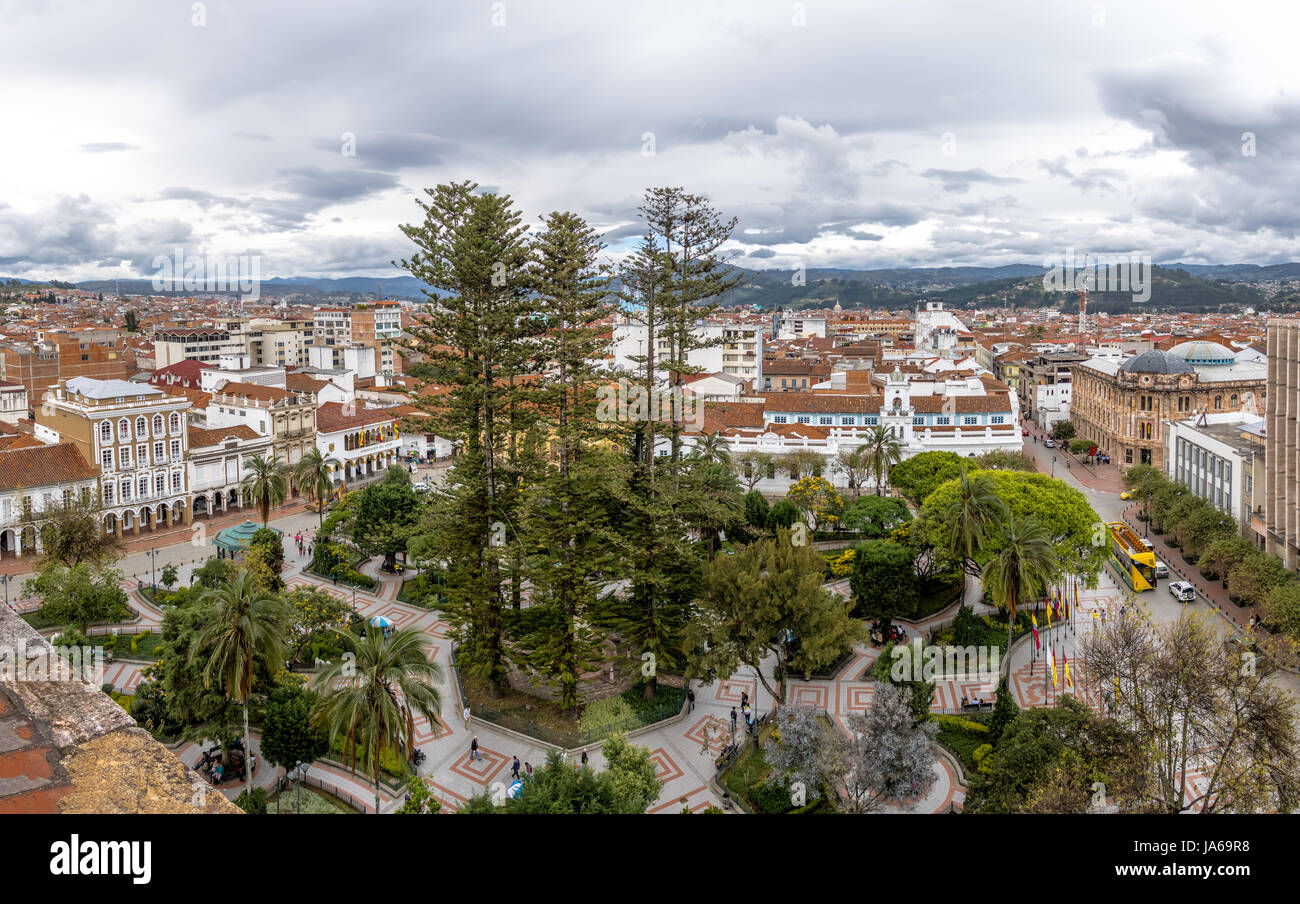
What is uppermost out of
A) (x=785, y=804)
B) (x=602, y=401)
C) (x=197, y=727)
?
(x=602, y=401)

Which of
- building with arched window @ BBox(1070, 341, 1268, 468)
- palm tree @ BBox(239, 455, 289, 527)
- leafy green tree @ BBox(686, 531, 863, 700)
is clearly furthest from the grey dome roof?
palm tree @ BBox(239, 455, 289, 527)

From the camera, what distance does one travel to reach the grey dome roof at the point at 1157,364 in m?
56.4

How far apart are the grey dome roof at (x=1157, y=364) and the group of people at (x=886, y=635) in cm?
3966

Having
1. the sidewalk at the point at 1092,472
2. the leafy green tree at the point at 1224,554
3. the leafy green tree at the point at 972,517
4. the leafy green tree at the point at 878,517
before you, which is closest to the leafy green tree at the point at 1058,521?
the leafy green tree at the point at 972,517

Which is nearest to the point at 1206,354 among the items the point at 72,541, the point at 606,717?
the point at 606,717

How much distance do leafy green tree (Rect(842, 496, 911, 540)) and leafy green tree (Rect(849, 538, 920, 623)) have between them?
21.0 feet

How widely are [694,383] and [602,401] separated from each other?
120 feet

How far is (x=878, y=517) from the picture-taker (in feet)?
109

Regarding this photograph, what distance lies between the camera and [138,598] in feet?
102

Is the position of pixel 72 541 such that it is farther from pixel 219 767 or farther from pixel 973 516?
pixel 973 516

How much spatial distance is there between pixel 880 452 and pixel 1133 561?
11404 mm

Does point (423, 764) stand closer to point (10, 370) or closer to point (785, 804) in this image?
point (785, 804)

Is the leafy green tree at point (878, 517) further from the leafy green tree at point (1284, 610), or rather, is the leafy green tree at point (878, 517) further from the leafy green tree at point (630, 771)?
the leafy green tree at point (630, 771)
